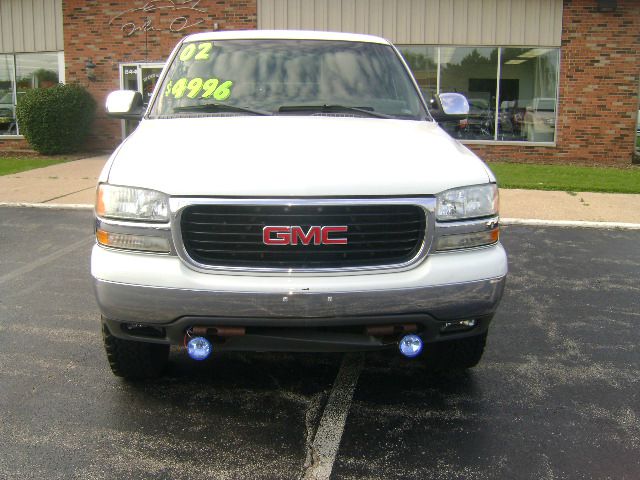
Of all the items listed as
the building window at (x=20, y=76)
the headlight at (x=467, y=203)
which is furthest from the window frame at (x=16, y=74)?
the headlight at (x=467, y=203)

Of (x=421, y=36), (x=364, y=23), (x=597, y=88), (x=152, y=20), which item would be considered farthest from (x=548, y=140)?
(x=152, y=20)

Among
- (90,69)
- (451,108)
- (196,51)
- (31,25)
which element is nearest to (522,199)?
(451,108)

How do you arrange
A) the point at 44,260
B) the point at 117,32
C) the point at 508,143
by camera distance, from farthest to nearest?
the point at 117,32, the point at 508,143, the point at 44,260

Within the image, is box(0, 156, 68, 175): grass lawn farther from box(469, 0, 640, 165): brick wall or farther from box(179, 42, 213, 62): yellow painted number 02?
box(469, 0, 640, 165): brick wall

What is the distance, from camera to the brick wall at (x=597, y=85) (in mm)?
14859

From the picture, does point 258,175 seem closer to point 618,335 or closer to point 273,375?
point 273,375

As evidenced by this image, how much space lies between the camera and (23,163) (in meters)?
14.5

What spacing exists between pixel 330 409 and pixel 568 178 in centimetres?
1020

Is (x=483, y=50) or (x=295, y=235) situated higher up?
(x=483, y=50)

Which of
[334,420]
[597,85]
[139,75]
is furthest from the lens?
[139,75]

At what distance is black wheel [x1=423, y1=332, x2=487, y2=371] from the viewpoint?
355cm

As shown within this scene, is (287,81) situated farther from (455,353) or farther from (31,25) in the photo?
(31,25)

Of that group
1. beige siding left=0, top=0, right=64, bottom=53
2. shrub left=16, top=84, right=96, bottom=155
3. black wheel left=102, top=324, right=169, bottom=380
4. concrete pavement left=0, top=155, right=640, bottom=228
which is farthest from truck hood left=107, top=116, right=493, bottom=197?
Result: beige siding left=0, top=0, right=64, bottom=53

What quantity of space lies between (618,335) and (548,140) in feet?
39.7
